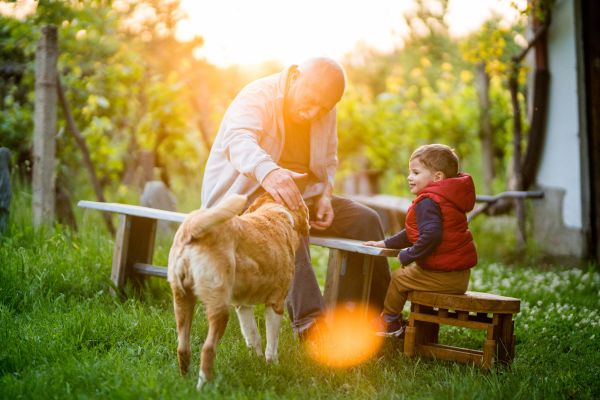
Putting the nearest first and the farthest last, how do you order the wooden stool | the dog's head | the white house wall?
1. the wooden stool
2. the dog's head
3. the white house wall

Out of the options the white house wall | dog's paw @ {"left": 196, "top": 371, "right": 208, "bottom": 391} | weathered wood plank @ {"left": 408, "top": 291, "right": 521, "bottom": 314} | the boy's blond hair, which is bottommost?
dog's paw @ {"left": 196, "top": 371, "right": 208, "bottom": 391}

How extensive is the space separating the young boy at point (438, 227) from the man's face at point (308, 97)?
2.37 feet

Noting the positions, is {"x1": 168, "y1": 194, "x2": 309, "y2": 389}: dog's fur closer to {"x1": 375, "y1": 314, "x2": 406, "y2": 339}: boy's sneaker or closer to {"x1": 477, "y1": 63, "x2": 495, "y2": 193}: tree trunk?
{"x1": 375, "y1": 314, "x2": 406, "y2": 339}: boy's sneaker

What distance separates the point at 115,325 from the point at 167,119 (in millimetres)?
6399

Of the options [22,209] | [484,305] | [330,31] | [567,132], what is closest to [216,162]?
[484,305]

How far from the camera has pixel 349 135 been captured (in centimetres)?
1300

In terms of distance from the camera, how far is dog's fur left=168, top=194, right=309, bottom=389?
3057mm

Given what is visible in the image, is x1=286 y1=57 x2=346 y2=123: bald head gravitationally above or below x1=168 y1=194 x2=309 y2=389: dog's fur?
above

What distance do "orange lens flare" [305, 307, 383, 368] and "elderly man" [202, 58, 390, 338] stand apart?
3.8 inches

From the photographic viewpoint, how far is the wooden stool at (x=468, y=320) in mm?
3796

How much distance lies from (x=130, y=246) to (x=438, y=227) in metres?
2.55

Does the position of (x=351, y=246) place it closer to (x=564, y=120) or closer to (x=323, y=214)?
(x=323, y=214)

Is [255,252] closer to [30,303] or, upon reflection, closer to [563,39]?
[30,303]

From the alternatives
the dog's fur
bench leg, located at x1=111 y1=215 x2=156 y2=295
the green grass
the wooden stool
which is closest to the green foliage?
the green grass
